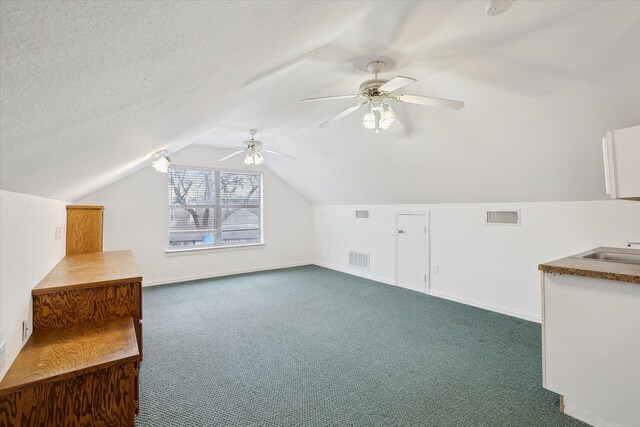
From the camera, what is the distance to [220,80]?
1.31 m

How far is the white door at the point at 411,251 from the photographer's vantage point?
484 cm

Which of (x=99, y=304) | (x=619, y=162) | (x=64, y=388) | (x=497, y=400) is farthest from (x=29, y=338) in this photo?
(x=619, y=162)

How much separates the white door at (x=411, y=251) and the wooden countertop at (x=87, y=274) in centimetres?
391

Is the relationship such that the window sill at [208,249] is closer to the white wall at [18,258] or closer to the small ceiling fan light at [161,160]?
the small ceiling fan light at [161,160]

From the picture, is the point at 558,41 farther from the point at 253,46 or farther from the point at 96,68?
the point at 96,68

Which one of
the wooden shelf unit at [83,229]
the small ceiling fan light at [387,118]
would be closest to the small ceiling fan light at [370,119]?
the small ceiling fan light at [387,118]

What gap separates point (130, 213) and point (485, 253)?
5528 mm

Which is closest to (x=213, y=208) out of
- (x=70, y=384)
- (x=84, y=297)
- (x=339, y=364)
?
(x=84, y=297)

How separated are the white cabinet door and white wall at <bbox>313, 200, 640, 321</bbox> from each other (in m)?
1.51

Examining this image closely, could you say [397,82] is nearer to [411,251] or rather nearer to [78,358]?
[78,358]

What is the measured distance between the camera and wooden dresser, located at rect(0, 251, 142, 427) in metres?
1.36

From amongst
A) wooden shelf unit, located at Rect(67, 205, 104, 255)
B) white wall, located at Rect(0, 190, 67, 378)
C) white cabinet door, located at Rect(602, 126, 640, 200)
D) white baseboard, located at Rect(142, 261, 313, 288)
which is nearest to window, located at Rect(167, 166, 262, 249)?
white baseboard, located at Rect(142, 261, 313, 288)

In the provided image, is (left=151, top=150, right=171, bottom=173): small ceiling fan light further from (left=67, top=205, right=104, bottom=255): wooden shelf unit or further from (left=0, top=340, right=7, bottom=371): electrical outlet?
(left=0, top=340, right=7, bottom=371): electrical outlet

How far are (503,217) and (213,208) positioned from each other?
498 centimetres
